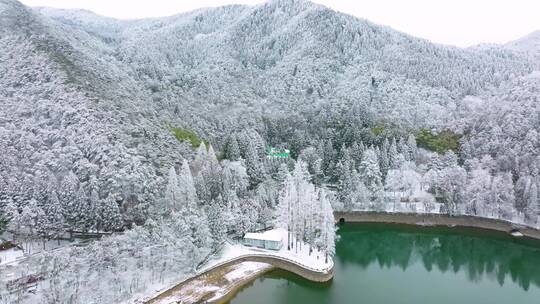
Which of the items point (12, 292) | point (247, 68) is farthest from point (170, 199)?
point (247, 68)

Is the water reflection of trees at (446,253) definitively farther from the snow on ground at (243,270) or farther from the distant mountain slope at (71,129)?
the distant mountain slope at (71,129)

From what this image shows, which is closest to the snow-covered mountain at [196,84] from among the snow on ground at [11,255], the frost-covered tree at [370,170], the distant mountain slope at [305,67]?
the distant mountain slope at [305,67]

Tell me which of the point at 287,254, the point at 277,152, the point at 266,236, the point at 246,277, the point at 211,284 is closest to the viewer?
the point at 211,284

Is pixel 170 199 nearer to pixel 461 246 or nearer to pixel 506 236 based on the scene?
pixel 461 246

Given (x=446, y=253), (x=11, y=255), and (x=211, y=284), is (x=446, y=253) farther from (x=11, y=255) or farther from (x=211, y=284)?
(x=11, y=255)

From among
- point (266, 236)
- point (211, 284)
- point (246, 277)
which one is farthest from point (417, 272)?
point (211, 284)

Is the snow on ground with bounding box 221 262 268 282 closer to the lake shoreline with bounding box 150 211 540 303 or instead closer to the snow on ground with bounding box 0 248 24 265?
the snow on ground with bounding box 0 248 24 265
